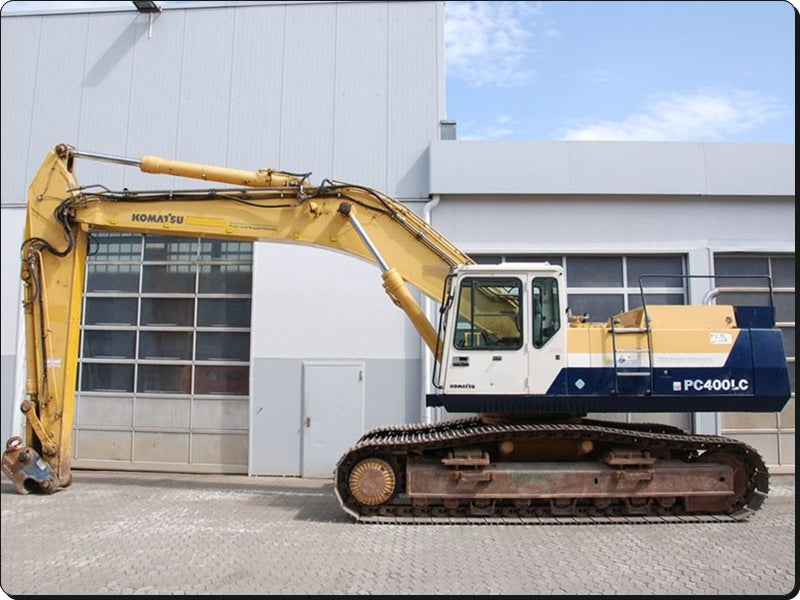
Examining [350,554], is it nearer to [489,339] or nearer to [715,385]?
[489,339]

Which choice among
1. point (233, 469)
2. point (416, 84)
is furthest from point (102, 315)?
point (416, 84)

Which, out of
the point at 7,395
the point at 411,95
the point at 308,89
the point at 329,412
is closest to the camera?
the point at 329,412

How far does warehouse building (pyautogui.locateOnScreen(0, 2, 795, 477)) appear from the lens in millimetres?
10164

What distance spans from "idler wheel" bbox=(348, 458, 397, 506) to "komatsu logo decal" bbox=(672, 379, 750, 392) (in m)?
3.50

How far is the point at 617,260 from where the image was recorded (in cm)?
1046

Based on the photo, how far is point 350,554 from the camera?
5.66 meters

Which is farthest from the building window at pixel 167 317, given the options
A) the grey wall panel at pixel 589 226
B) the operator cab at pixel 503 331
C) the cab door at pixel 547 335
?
the cab door at pixel 547 335

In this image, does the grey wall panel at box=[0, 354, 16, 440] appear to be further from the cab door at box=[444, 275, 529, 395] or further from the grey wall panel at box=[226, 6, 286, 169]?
the cab door at box=[444, 275, 529, 395]

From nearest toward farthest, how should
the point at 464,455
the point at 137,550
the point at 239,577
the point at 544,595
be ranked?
the point at 544,595, the point at 239,577, the point at 137,550, the point at 464,455

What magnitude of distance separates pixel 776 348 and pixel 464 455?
3877mm

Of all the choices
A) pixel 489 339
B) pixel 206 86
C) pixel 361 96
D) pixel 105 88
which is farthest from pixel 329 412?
pixel 105 88

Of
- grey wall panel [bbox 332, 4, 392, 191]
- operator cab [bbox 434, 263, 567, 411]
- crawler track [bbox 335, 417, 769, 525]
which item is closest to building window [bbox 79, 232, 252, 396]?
grey wall panel [bbox 332, 4, 392, 191]

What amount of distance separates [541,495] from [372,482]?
195 cm

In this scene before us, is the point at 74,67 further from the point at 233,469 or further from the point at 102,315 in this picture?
the point at 233,469
